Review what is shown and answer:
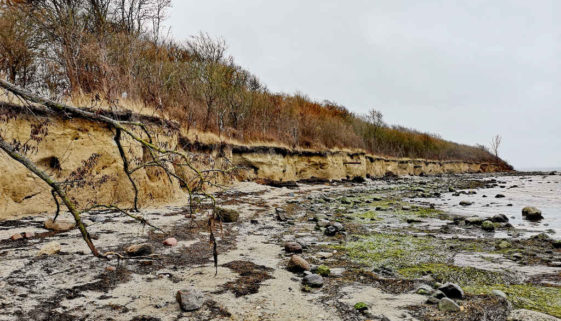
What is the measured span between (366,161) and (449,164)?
Answer: 3297 centimetres

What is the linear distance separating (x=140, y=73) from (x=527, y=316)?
10.6 meters

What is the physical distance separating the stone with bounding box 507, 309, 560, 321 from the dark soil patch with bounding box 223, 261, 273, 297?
2284 mm

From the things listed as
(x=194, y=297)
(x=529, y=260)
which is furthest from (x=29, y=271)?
(x=529, y=260)

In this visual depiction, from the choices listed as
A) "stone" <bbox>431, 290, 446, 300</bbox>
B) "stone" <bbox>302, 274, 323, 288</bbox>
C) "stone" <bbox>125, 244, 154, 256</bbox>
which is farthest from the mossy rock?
"stone" <bbox>125, 244, 154, 256</bbox>

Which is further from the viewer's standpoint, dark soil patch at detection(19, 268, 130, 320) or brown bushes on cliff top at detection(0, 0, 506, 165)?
brown bushes on cliff top at detection(0, 0, 506, 165)

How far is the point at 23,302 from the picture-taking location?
2439 mm

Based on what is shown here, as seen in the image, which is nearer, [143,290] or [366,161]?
[143,290]

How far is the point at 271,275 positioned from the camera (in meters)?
3.51

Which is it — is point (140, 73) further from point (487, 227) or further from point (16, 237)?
point (487, 227)

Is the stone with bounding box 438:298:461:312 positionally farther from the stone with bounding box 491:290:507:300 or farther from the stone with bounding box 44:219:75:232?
the stone with bounding box 44:219:75:232

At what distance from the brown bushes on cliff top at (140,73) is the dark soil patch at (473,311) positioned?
16.6ft

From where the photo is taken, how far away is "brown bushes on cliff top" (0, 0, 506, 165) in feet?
24.4

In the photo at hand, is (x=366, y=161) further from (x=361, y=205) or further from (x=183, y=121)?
(x=183, y=121)

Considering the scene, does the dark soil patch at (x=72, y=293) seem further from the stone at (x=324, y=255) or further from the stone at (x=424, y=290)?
the stone at (x=424, y=290)
